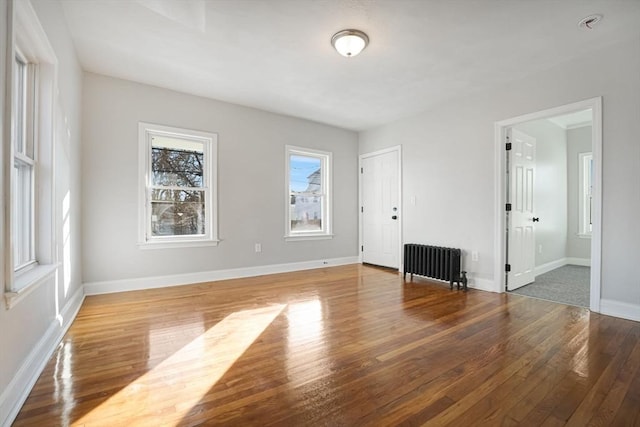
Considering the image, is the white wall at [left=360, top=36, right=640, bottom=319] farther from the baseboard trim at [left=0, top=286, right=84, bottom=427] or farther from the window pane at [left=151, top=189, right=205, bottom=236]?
the baseboard trim at [left=0, top=286, right=84, bottom=427]

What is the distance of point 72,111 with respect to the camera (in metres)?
2.94

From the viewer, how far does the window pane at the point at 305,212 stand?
5129 millimetres

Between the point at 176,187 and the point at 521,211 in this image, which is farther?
the point at 176,187

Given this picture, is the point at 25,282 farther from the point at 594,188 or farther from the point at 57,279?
the point at 594,188

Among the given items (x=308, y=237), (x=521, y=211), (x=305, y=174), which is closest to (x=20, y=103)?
(x=305, y=174)

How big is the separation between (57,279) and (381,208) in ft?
14.6

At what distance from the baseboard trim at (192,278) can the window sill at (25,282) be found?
1617 mm

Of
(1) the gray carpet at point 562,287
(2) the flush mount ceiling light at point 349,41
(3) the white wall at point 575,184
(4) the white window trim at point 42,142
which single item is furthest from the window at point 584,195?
(4) the white window trim at point 42,142

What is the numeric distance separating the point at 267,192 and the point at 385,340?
3.09 metres

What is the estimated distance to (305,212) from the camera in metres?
5.27

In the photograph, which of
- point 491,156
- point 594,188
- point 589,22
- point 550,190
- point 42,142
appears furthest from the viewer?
point 550,190

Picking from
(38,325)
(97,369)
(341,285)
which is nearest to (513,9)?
(341,285)

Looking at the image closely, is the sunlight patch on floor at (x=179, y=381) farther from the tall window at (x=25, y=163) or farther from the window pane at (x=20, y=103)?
the window pane at (x=20, y=103)

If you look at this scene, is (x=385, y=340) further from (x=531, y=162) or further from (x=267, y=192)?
(x=531, y=162)
